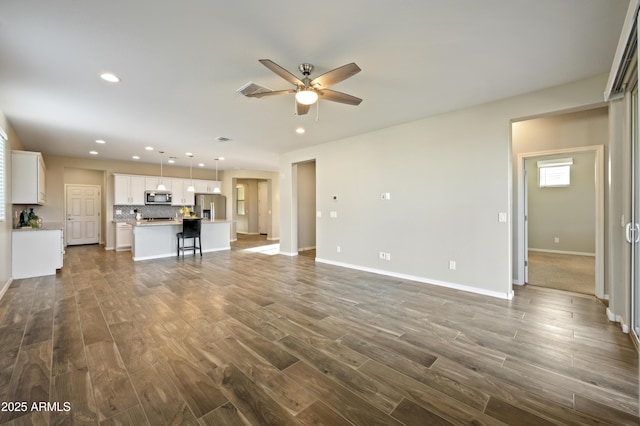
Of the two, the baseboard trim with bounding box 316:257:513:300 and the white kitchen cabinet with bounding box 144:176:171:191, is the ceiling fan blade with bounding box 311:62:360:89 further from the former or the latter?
the white kitchen cabinet with bounding box 144:176:171:191

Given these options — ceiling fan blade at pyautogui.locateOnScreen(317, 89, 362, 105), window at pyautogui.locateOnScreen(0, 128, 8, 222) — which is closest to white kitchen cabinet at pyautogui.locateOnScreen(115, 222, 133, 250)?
window at pyautogui.locateOnScreen(0, 128, 8, 222)

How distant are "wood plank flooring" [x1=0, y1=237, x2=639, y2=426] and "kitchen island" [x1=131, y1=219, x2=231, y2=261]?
2513 millimetres

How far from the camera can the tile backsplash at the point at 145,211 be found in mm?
8227

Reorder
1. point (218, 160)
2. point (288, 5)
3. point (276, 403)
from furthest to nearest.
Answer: point (218, 160), point (288, 5), point (276, 403)

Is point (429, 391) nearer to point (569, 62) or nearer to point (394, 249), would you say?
point (394, 249)

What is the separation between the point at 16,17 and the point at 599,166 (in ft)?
21.1

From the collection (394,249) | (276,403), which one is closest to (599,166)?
(394,249)

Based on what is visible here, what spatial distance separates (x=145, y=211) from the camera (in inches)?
344

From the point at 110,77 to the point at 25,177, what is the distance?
11.8 ft

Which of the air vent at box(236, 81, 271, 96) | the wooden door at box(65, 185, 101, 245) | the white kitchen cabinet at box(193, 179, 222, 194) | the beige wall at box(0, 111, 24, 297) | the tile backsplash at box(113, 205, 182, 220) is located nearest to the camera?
the air vent at box(236, 81, 271, 96)

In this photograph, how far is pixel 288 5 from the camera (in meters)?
1.88

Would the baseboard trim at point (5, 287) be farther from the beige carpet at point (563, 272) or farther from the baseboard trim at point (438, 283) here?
the beige carpet at point (563, 272)

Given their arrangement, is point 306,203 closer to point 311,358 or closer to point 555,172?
point 311,358

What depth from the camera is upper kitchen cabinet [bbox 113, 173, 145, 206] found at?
7.86 m
